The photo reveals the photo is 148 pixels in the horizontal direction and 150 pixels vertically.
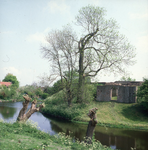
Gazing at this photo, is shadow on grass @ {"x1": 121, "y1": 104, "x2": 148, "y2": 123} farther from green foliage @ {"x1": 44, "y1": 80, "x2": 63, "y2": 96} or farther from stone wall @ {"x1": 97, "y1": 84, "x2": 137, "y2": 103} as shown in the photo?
green foliage @ {"x1": 44, "y1": 80, "x2": 63, "y2": 96}

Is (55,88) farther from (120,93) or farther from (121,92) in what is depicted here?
(121,92)

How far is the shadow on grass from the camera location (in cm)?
1911

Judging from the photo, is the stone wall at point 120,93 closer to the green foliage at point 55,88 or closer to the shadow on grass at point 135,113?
the shadow on grass at point 135,113

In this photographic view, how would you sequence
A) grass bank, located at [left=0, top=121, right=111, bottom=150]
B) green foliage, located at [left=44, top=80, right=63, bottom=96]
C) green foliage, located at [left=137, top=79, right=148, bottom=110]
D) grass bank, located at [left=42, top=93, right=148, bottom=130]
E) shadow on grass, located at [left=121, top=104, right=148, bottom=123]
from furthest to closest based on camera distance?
green foliage, located at [left=44, top=80, right=63, bottom=96], green foliage, located at [left=137, top=79, right=148, bottom=110], shadow on grass, located at [left=121, top=104, right=148, bottom=123], grass bank, located at [left=42, top=93, right=148, bottom=130], grass bank, located at [left=0, top=121, right=111, bottom=150]

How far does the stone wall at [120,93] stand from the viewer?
23031 millimetres

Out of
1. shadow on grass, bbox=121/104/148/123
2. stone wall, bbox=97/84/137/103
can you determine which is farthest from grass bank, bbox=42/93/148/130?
stone wall, bbox=97/84/137/103

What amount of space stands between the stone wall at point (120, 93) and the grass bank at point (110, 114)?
0.93 meters

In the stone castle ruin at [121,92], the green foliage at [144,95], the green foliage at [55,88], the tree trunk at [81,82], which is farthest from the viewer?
the green foliage at [55,88]

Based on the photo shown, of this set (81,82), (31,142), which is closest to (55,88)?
(81,82)

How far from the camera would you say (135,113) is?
20188 millimetres

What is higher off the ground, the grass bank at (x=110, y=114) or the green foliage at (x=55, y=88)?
the green foliage at (x=55, y=88)

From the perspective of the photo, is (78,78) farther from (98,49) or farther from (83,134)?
(83,134)

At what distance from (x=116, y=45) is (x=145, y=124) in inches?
420

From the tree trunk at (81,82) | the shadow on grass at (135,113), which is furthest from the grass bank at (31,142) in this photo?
the tree trunk at (81,82)
